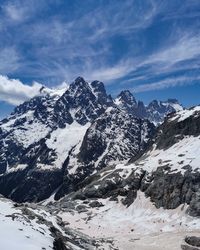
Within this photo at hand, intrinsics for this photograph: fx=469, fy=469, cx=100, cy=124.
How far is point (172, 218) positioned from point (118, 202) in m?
35.5

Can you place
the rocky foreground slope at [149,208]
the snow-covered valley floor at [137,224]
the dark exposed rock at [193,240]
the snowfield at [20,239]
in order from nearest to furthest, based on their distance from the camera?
1. the snowfield at [20,239]
2. the dark exposed rock at [193,240]
3. the snow-covered valley floor at [137,224]
4. the rocky foreground slope at [149,208]

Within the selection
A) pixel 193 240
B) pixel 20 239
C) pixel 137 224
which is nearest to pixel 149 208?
pixel 137 224

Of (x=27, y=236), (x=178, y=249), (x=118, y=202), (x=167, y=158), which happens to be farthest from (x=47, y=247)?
(x=167, y=158)

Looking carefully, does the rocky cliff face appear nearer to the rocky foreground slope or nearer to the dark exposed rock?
the rocky foreground slope

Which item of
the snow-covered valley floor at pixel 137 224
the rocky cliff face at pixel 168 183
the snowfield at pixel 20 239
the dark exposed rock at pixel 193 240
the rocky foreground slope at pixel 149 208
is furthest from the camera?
the rocky cliff face at pixel 168 183

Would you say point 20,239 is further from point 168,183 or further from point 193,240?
point 168,183

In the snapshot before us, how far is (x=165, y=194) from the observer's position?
552 feet

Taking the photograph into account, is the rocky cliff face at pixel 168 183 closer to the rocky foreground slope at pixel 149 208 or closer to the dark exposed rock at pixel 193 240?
the rocky foreground slope at pixel 149 208

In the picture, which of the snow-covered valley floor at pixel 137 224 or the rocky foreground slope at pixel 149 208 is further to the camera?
the rocky foreground slope at pixel 149 208

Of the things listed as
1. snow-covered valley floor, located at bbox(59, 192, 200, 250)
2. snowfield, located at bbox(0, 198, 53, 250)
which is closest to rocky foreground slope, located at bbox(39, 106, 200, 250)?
snow-covered valley floor, located at bbox(59, 192, 200, 250)

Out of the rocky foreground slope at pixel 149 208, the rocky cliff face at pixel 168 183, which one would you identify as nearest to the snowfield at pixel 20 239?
the rocky foreground slope at pixel 149 208

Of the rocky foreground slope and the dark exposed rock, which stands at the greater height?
the rocky foreground slope

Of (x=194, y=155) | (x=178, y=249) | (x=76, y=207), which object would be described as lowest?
(x=178, y=249)

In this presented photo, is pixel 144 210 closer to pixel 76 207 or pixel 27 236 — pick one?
pixel 76 207
